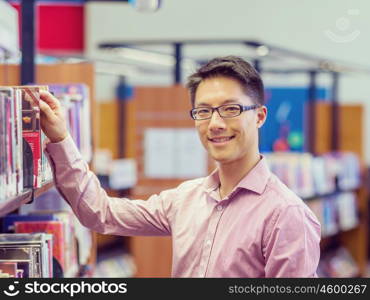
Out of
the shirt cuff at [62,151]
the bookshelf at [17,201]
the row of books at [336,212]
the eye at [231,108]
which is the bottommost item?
the row of books at [336,212]

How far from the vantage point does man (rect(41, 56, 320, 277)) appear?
1896 millimetres

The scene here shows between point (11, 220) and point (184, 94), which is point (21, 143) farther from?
point (184, 94)

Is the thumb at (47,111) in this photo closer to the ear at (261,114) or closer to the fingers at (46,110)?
the fingers at (46,110)

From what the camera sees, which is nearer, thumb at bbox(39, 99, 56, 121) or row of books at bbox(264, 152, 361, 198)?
thumb at bbox(39, 99, 56, 121)

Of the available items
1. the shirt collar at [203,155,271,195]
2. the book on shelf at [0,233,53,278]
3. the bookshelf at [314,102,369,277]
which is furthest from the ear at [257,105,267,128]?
the bookshelf at [314,102,369,277]

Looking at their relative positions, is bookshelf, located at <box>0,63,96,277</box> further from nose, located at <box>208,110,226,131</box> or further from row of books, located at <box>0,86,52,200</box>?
nose, located at <box>208,110,226,131</box>

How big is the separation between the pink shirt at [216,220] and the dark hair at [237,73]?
0.23 m

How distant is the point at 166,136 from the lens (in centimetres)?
522

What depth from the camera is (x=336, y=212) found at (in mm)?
7094

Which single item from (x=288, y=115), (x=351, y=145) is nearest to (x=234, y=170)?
(x=351, y=145)

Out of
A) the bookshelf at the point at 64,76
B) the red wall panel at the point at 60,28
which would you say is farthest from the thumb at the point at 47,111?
the red wall panel at the point at 60,28

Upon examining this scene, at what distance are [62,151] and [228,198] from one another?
1.75 ft

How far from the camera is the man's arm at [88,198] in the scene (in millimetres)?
2107

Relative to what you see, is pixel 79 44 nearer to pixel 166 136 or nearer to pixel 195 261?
pixel 166 136
